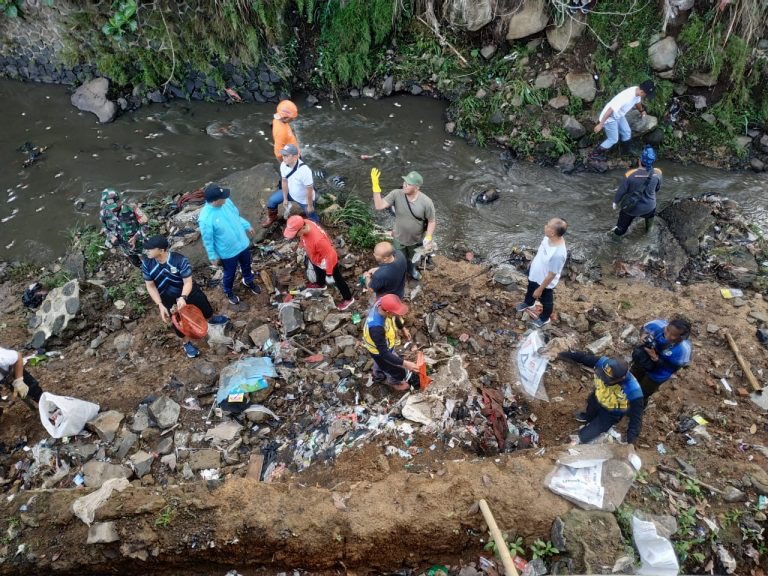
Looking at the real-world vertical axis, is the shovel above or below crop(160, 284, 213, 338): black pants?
below

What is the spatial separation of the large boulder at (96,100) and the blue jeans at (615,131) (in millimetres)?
9406

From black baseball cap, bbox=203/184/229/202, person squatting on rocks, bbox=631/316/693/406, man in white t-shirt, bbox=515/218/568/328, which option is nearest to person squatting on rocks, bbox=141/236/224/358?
black baseball cap, bbox=203/184/229/202

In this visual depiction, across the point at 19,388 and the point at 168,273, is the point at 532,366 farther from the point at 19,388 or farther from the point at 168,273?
the point at 19,388

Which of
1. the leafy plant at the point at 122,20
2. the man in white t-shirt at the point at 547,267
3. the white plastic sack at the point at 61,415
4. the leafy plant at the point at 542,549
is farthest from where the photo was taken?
the leafy plant at the point at 122,20

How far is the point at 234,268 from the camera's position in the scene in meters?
5.56

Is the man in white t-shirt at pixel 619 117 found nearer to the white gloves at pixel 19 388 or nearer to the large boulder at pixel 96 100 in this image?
the white gloves at pixel 19 388

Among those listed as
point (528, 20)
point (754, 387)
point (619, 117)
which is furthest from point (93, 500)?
point (528, 20)

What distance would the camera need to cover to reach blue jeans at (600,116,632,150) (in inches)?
305

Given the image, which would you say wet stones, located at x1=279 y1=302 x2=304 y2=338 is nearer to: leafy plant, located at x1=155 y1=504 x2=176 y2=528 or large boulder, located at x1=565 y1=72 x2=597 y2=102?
leafy plant, located at x1=155 y1=504 x2=176 y2=528

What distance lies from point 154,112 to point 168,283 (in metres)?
6.62

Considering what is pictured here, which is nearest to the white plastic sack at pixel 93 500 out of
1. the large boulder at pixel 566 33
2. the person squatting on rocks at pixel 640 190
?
the person squatting on rocks at pixel 640 190

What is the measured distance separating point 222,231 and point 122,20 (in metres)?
6.70

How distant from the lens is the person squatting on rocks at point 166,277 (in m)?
4.47

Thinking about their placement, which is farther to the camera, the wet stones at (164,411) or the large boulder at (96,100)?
the large boulder at (96,100)
